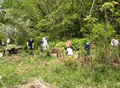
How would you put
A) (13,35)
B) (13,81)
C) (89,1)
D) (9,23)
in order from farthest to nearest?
(89,1)
(13,35)
(9,23)
(13,81)

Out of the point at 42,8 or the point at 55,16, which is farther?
the point at 42,8

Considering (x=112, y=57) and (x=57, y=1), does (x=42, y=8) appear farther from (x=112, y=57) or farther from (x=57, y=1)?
(x=112, y=57)

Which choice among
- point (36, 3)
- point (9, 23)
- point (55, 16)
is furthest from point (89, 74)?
point (36, 3)

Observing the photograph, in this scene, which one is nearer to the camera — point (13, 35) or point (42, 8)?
point (13, 35)

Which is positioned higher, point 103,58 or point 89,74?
point 103,58

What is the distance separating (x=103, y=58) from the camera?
14.8 feet

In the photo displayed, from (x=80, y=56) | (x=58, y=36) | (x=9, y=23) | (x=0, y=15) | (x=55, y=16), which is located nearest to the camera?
(x=80, y=56)

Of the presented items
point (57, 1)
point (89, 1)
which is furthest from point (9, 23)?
point (89, 1)

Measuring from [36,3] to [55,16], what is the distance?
529cm

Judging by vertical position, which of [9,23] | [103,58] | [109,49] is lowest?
[103,58]

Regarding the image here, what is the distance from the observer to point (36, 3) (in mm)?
15734

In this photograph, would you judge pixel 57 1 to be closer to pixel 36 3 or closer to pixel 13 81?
pixel 36 3

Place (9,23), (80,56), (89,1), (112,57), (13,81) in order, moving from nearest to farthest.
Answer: (13,81), (112,57), (80,56), (9,23), (89,1)

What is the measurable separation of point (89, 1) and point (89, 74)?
1394 centimetres
